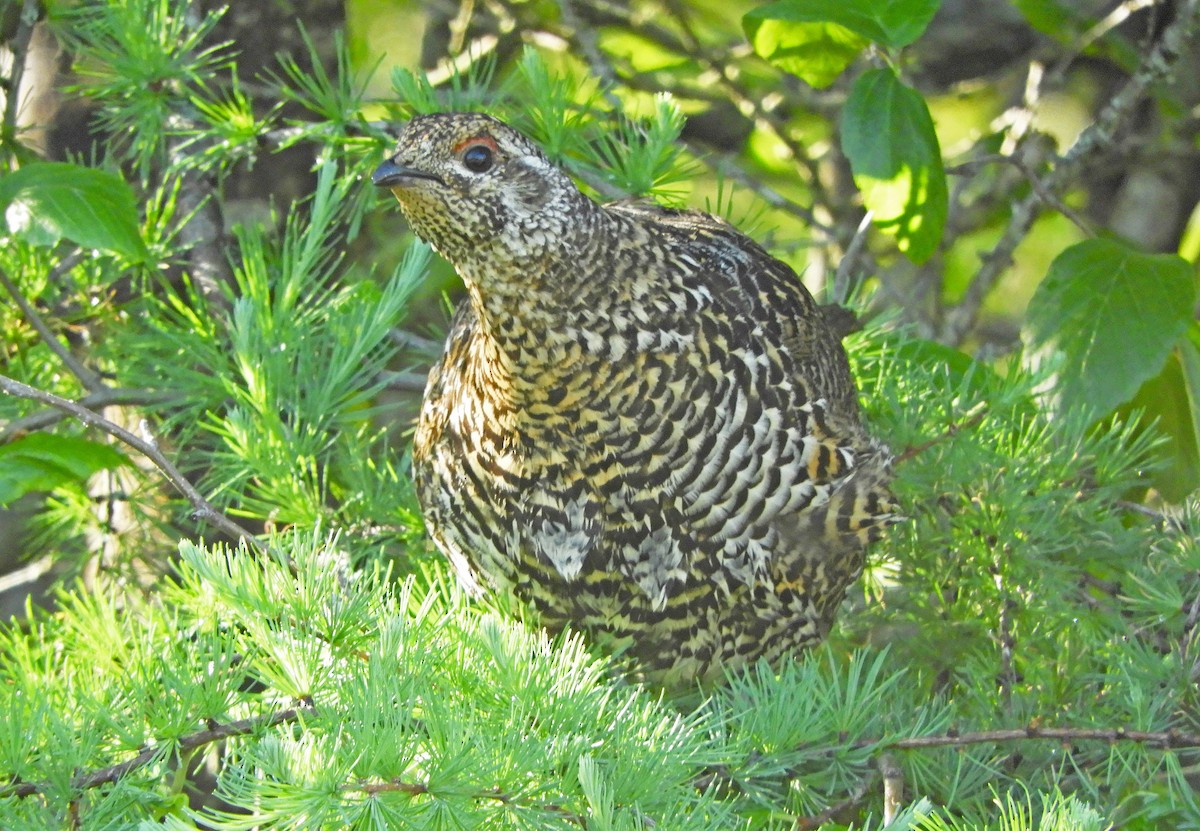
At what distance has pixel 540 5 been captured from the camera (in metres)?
2.76

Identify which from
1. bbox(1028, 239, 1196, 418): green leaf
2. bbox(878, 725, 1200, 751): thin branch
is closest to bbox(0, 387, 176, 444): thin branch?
bbox(878, 725, 1200, 751): thin branch

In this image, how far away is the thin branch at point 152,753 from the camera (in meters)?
1.06

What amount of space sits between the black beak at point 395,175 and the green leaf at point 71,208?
0.42 m

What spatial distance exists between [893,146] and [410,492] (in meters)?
0.78

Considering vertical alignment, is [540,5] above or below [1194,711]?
above

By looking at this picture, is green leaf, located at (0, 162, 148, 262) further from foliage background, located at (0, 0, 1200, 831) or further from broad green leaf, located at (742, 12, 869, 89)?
broad green leaf, located at (742, 12, 869, 89)

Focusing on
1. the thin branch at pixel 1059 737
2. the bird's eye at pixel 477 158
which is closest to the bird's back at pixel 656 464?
the bird's eye at pixel 477 158

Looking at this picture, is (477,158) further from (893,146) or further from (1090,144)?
(1090,144)

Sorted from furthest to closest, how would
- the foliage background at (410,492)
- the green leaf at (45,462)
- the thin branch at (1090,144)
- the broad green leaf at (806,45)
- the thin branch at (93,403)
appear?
the thin branch at (1090,144), the broad green leaf at (806,45), the thin branch at (93,403), the green leaf at (45,462), the foliage background at (410,492)

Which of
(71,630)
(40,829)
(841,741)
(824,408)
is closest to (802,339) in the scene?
(824,408)

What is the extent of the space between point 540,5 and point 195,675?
1941mm

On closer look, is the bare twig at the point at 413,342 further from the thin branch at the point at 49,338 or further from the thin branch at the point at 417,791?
the thin branch at the point at 417,791

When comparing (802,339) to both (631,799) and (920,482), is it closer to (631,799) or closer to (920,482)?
(920,482)

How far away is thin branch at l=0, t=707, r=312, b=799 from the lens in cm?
106
